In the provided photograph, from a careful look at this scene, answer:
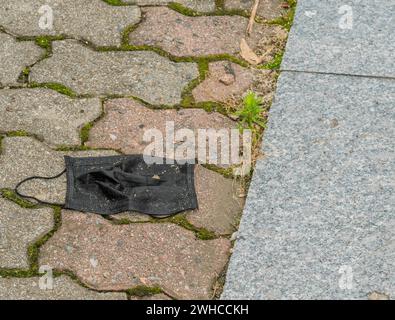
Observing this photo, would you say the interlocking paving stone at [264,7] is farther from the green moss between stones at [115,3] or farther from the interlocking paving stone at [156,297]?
the interlocking paving stone at [156,297]

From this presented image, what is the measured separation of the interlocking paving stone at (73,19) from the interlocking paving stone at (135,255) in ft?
3.44

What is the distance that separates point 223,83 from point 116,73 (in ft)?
1.43

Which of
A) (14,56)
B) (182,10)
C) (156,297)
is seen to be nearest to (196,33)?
(182,10)

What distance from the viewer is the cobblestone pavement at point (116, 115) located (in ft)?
9.04

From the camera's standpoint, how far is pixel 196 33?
3.69 m

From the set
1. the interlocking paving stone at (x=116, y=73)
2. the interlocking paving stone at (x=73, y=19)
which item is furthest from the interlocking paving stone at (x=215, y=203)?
the interlocking paving stone at (x=73, y=19)

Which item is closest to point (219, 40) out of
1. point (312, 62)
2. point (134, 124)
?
point (312, 62)

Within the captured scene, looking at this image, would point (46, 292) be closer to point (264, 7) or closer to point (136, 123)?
point (136, 123)

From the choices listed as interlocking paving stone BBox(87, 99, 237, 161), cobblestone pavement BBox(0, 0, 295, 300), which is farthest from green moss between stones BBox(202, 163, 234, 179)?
interlocking paving stone BBox(87, 99, 237, 161)

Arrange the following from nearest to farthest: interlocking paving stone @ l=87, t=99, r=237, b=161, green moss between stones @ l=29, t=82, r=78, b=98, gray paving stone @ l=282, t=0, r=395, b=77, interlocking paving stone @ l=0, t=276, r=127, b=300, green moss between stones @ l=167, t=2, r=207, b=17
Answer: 1. interlocking paving stone @ l=0, t=276, r=127, b=300
2. interlocking paving stone @ l=87, t=99, r=237, b=161
3. green moss between stones @ l=29, t=82, r=78, b=98
4. gray paving stone @ l=282, t=0, r=395, b=77
5. green moss between stones @ l=167, t=2, r=207, b=17

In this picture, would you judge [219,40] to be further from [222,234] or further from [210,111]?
[222,234]

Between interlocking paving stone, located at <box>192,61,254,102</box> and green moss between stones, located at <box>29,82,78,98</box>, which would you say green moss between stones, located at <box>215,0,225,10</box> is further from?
green moss between stones, located at <box>29,82,78,98</box>

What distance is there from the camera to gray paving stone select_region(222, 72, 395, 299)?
2.74 m

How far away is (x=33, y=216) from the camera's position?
2898 mm
